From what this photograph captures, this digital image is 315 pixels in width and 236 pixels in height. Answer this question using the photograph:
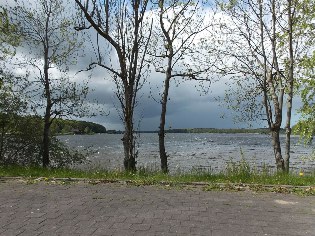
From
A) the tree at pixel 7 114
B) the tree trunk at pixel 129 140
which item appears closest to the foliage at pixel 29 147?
the tree at pixel 7 114

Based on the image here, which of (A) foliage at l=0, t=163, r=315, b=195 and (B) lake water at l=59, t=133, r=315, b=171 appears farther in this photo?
(B) lake water at l=59, t=133, r=315, b=171

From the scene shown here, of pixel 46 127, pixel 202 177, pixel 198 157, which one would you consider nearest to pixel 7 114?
pixel 46 127

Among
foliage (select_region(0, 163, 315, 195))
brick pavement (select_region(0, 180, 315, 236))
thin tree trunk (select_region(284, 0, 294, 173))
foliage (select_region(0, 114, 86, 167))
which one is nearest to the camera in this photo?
brick pavement (select_region(0, 180, 315, 236))

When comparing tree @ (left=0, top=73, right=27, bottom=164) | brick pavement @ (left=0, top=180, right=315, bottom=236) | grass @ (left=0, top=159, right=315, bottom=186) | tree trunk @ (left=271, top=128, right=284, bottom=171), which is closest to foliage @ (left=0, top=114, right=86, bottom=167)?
tree @ (left=0, top=73, right=27, bottom=164)

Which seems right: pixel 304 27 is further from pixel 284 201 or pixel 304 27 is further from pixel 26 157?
pixel 26 157

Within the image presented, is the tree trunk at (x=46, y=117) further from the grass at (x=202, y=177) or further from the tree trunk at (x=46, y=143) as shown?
the grass at (x=202, y=177)

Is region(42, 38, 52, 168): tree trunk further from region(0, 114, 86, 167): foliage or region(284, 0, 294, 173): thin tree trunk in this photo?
region(284, 0, 294, 173): thin tree trunk

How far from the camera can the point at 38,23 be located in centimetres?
2150

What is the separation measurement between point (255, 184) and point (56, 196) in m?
5.15

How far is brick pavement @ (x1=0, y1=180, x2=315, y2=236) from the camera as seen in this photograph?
565 cm

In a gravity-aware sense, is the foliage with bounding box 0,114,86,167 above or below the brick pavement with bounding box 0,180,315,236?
above

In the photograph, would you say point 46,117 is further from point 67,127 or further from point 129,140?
point 129,140

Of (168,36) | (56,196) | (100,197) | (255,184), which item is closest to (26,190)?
(56,196)

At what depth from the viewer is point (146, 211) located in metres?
6.73
